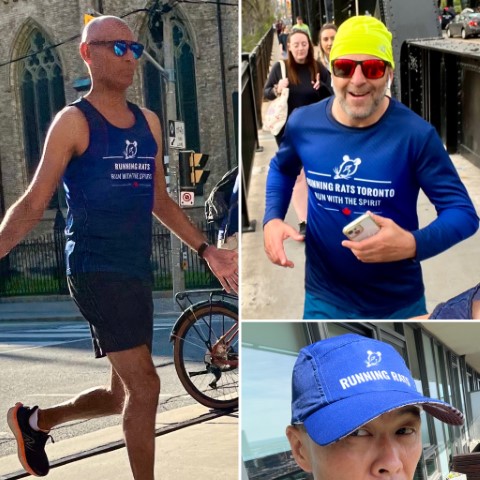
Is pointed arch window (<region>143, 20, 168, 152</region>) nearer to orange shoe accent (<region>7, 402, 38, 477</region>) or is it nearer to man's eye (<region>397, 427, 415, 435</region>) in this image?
orange shoe accent (<region>7, 402, 38, 477</region>)

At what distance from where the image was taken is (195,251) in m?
2.93

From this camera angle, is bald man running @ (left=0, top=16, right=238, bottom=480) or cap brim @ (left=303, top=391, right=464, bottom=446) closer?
cap brim @ (left=303, top=391, right=464, bottom=446)

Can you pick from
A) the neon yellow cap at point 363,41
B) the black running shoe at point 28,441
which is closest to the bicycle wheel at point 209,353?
the black running shoe at point 28,441

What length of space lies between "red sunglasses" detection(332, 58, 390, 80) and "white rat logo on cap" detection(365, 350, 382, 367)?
38.1 inches

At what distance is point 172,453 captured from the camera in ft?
9.73

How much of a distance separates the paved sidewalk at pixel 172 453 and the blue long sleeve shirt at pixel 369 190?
69 cm

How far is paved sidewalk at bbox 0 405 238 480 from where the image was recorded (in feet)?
9.59

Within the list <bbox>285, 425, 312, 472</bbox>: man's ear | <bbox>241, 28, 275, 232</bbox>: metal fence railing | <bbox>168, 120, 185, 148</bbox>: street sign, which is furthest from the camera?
<bbox>241, 28, 275, 232</bbox>: metal fence railing

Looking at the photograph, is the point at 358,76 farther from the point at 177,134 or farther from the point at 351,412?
the point at 351,412

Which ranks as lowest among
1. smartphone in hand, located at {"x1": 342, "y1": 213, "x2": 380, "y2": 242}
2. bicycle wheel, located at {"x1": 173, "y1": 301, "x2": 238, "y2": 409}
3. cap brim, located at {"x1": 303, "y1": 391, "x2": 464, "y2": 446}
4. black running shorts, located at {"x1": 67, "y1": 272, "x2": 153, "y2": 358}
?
bicycle wheel, located at {"x1": 173, "y1": 301, "x2": 238, "y2": 409}

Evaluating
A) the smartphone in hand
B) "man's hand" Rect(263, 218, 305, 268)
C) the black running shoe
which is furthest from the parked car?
the black running shoe

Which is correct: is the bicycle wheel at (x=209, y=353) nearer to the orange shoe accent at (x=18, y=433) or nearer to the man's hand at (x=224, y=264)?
the man's hand at (x=224, y=264)

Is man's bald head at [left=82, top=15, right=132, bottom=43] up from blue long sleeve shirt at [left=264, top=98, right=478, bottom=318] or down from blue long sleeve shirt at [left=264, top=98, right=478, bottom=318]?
up

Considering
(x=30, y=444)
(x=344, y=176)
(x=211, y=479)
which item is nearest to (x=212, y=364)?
(x=211, y=479)
